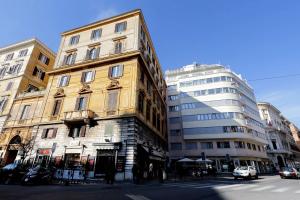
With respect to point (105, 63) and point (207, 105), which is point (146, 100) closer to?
point (105, 63)

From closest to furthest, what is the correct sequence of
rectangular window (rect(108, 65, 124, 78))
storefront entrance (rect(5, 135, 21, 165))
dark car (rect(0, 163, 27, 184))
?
dark car (rect(0, 163, 27, 184))
rectangular window (rect(108, 65, 124, 78))
storefront entrance (rect(5, 135, 21, 165))

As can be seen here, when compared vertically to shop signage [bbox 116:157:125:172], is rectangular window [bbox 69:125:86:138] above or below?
above

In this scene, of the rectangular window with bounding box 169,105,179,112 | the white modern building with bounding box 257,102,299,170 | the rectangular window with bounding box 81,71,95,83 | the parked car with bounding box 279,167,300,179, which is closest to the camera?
the parked car with bounding box 279,167,300,179

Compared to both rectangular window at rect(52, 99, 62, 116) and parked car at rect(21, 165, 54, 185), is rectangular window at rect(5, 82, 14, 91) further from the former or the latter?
parked car at rect(21, 165, 54, 185)

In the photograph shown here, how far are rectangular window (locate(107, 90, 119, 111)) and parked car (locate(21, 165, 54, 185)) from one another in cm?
923

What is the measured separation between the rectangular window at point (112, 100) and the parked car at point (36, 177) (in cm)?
923

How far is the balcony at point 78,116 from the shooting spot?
21459mm

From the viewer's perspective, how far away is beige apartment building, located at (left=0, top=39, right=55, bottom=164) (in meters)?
31.4

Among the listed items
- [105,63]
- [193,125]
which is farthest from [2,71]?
[193,125]

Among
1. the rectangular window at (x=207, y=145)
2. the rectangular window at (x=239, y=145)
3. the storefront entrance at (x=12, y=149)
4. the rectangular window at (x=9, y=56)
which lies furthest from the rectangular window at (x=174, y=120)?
the rectangular window at (x=9, y=56)

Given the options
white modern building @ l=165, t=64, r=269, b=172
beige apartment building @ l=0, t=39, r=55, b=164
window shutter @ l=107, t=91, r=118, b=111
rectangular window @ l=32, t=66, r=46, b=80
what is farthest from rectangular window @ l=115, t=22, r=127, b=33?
white modern building @ l=165, t=64, r=269, b=172

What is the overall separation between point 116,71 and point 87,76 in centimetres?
456

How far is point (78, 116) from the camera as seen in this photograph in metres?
21.9

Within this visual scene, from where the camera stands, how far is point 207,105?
136 feet
